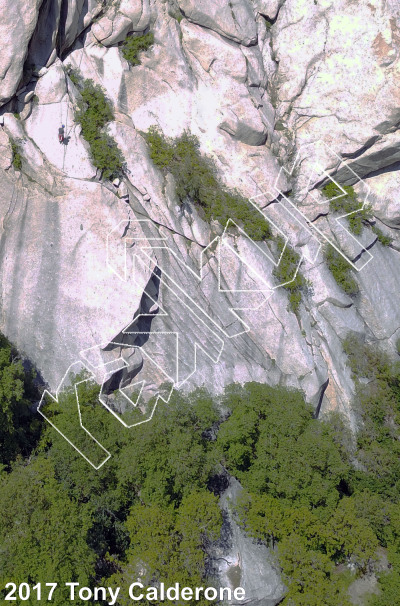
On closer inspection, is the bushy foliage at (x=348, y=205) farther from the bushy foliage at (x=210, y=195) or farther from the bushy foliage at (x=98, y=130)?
the bushy foliage at (x=98, y=130)

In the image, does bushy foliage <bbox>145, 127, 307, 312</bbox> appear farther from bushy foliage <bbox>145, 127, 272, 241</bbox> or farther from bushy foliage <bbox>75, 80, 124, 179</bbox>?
bushy foliage <bbox>75, 80, 124, 179</bbox>

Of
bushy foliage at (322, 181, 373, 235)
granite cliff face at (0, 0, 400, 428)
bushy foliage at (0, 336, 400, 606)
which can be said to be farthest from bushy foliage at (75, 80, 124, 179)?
bushy foliage at (322, 181, 373, 235)

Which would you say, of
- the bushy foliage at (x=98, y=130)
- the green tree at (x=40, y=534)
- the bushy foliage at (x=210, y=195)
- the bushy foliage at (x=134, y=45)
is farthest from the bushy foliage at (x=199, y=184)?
the green tree at (x=40, y=534)

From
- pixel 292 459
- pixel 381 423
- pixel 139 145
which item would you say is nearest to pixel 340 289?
pixel 381 423

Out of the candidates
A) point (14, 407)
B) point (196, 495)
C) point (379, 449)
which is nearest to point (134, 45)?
point (14, 407)

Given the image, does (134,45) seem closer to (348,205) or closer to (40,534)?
(348,205)
